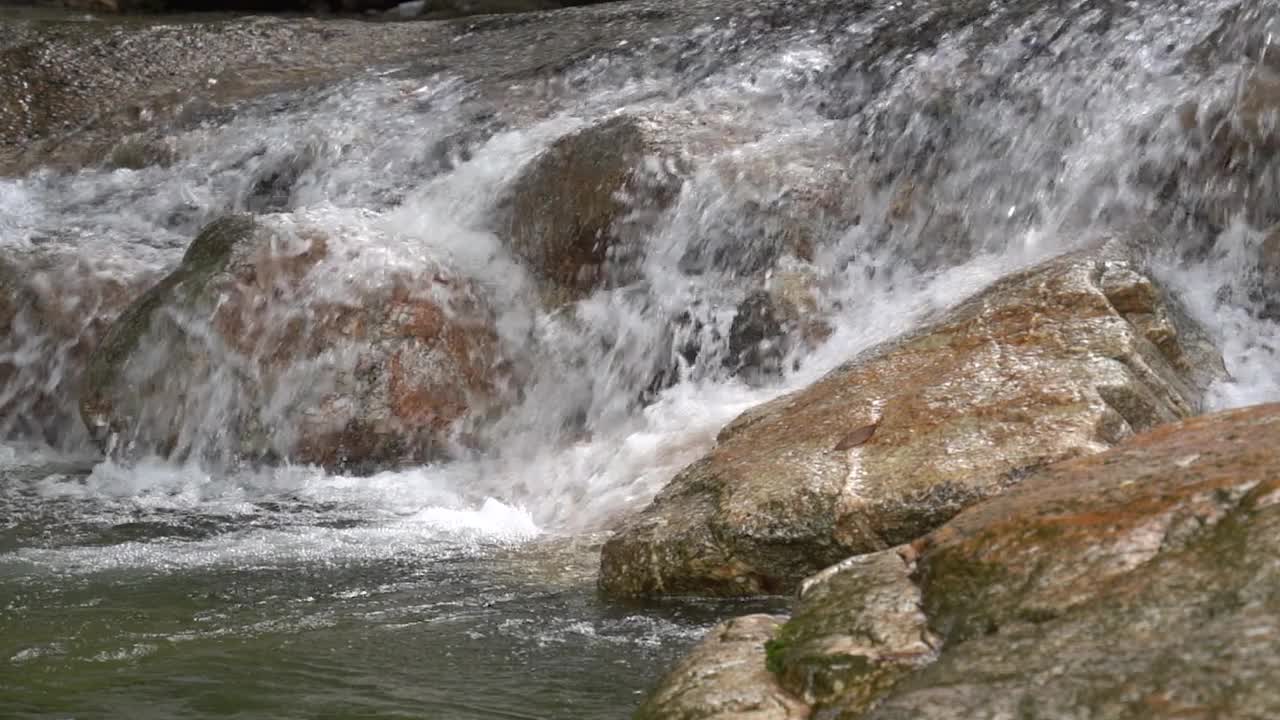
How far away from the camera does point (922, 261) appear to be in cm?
773

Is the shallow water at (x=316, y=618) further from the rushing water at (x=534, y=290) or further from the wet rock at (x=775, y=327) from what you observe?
the wet rock at (x=775, y=327)

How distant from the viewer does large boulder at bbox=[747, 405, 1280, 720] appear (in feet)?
7.82

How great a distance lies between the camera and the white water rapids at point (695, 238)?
669 centimetres

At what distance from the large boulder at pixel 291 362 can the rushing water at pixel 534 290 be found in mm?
168

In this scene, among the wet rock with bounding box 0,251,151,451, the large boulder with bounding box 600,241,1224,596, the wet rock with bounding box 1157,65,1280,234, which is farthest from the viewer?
the wet rock with bounding box 0,251,151,451

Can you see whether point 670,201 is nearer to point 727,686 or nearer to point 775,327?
point 775,327

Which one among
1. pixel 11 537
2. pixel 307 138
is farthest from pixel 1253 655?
pixel 307 138

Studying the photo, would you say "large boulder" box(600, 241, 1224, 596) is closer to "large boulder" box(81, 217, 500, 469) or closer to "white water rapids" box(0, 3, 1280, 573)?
"white water rapids" box(0, 3, 1280, 573)

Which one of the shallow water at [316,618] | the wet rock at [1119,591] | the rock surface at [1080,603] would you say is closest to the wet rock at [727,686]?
the rock surface at [1080,603]

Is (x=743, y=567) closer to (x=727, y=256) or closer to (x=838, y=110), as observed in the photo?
(x=727, y=256)

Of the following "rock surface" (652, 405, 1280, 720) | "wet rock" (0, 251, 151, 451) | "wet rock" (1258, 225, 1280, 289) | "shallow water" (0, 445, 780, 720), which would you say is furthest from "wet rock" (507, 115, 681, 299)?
"rock surface" (652, 405, 1280, 720)

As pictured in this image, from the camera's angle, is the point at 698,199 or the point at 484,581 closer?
the point at 484,581

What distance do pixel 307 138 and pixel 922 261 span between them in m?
5.29

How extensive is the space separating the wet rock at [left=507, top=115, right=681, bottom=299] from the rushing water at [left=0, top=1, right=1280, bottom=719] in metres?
0.13
